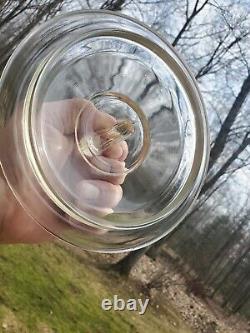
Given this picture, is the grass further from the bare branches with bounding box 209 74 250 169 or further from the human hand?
the human hand

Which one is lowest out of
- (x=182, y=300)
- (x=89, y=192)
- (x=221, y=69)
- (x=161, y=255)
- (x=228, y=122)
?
(x=182, y=300)

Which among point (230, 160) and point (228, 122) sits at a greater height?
point (228, 122)

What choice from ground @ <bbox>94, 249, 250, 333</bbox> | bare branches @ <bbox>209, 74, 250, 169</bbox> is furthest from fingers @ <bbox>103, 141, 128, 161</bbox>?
ground @ <bbox>94, 249, 250, 333</bbox>

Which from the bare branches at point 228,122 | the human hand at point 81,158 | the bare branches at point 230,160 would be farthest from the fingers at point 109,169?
the bare branches at point 230,160

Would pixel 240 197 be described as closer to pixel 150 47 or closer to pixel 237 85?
pixel 237 85

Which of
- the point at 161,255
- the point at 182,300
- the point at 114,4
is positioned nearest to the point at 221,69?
the point at 114,4

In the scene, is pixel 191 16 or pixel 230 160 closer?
pixel 191 16

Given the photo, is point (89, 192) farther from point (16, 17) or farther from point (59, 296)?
point (16, 17)

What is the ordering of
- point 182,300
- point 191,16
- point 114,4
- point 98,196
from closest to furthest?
point 98,196 → point 114,4 → point 191,16 → point 182,300
